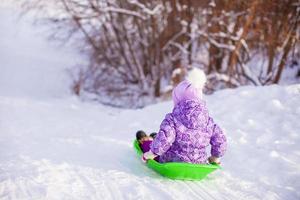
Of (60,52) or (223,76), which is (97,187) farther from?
(60,52)

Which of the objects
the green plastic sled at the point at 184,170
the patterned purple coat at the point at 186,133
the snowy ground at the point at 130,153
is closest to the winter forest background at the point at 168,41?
the snowy ground at the point at 130,153

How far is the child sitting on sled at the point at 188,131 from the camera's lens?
4.63m

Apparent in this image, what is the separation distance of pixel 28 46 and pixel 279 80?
49.0 feet

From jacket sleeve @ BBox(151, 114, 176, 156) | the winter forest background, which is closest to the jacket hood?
jacket sleeve @ BBox(151, 114, 176, 156)

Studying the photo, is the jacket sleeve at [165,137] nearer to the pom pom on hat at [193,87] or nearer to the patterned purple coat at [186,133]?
the patterned purple coat at [186,133]

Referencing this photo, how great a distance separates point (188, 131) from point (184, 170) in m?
0.40

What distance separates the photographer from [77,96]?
1464 centimetres

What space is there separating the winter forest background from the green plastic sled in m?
6.94

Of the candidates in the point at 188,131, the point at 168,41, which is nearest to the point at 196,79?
the point at 188,131

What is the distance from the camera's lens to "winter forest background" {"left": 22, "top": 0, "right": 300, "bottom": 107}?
37.6 feet

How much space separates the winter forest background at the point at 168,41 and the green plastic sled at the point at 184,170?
22.8ft

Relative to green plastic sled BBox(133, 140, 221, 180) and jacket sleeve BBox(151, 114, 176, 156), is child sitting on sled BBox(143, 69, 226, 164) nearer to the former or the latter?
jacket sleeve BBox(151, 114, 176, 156)

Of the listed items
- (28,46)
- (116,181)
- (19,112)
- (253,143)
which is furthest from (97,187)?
(28,46)

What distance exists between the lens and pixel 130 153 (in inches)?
230
